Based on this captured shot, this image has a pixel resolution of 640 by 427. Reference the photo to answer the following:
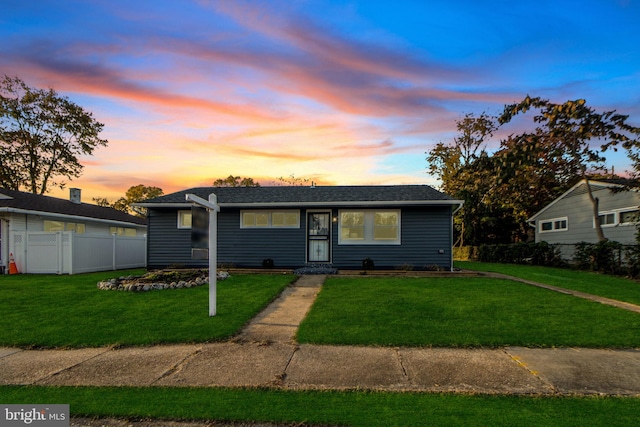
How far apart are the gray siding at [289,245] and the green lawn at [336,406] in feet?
35.8

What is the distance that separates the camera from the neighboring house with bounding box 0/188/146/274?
14828 millimetres

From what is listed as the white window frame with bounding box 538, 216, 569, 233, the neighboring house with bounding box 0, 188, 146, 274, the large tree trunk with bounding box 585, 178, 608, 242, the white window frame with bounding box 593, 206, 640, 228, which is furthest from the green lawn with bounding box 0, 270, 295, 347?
the white window frame with bounding box 538, 216, 569, 233

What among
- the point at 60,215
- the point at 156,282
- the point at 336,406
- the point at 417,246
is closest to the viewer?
the point at 336,406

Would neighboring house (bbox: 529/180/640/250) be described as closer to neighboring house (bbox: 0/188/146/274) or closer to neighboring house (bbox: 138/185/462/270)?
neighboring house (bbox: 138/185/462/270)

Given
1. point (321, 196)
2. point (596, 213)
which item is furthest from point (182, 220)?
point (596, 213)

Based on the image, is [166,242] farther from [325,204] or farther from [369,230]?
[369,230]

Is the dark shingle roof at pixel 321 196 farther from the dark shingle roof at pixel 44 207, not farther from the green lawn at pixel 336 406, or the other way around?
the green lawn at pixel 336 406

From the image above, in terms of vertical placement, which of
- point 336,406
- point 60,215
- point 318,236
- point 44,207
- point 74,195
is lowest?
point 336,406

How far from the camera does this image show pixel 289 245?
15.1 meters

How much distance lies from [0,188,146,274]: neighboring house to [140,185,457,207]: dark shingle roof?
10.4 ft

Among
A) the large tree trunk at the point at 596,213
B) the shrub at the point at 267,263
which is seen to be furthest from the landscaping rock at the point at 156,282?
the large tree trunk at the point at 596,213

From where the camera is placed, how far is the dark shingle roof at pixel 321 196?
14.4 meters

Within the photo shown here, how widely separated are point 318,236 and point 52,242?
10712 mm

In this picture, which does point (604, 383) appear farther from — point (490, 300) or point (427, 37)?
point (427, 37)
